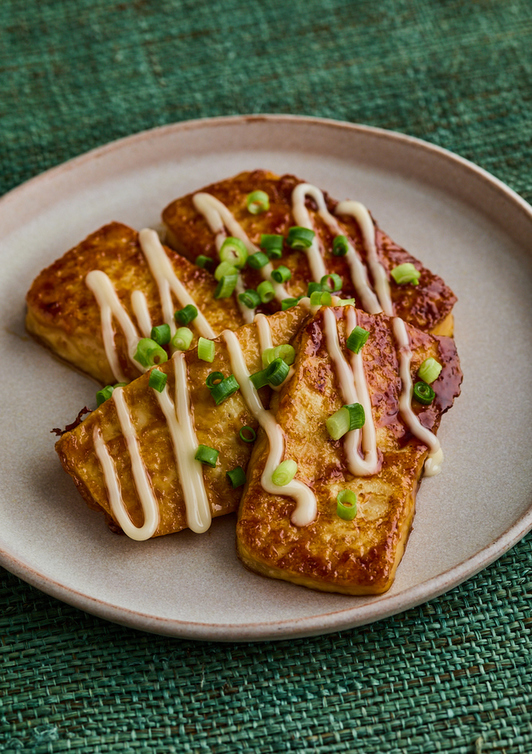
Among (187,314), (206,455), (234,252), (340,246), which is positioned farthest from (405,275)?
(206,455)

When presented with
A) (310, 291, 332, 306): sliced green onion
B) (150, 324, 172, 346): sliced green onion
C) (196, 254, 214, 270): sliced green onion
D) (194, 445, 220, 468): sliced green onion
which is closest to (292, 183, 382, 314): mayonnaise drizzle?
(310, 291, 332, 306): sliced green onion

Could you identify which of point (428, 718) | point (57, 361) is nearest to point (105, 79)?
point (57, 361)

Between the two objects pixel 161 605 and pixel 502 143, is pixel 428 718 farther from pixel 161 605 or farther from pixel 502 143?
pixel 502 143

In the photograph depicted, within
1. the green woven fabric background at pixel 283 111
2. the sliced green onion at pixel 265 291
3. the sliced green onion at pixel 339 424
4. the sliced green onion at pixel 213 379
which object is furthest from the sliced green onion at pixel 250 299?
the green woven fabric background at pixel 283 111

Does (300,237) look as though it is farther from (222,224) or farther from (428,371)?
(428,371)

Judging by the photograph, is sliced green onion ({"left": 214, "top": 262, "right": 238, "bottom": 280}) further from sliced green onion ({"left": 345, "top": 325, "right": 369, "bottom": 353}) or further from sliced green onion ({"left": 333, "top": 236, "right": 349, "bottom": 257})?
sliced green onion ({"left": 345, "top": 325, "right": 369, "bottom": 353})

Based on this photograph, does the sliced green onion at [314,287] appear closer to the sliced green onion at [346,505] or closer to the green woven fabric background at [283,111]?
the sliced green onion at [346,505]
